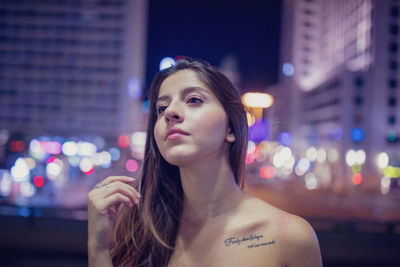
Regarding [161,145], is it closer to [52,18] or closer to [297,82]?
[52,18]

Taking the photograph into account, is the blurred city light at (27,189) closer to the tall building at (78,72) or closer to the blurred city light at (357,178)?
the blurred city light at (357,178)

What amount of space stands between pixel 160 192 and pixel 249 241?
0.56 meters

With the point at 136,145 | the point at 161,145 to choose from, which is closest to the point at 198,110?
the point at 161,145

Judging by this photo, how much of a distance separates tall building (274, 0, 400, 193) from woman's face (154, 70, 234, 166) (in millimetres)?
843

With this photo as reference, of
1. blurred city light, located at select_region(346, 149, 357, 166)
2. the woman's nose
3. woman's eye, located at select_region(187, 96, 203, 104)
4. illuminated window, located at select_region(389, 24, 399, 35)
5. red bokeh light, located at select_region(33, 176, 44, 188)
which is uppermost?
illuminated window, located at select_region(389, 24, 399, 35)

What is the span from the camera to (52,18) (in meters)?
31.1

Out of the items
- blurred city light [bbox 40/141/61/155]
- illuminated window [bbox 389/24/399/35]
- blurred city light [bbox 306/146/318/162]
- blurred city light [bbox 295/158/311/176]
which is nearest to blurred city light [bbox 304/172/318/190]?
blurred city light [bbox 306/146/318/162]

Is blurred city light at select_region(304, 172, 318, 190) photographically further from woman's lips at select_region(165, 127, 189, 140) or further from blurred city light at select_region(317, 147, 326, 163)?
woman's lips at select_region(165, 127, 189, 140)

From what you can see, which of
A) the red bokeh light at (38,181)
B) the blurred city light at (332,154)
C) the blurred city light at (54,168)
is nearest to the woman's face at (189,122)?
the red bokeh light at (38,181)

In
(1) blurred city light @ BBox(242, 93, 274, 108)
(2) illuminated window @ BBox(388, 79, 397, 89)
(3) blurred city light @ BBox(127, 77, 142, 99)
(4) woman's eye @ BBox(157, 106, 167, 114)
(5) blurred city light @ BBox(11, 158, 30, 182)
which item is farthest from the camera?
(3) blurred city light @ BBox(127, 77, 142, 99)

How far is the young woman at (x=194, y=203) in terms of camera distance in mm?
1302

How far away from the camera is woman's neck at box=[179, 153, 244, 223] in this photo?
4.66 ft

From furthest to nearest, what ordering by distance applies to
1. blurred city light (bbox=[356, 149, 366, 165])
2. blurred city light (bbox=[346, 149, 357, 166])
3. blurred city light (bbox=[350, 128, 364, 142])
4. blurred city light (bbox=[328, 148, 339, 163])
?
blurred city light (bbox=[328, 148, 339, 163]), blurred city light (bbox=[346, 149, 357, 166]), blurred city light (bbox=[350, 128, 364, 142]), blurred city light (bbox=[356, 149, 366, 165])

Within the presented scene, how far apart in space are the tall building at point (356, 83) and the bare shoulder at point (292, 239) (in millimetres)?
891
